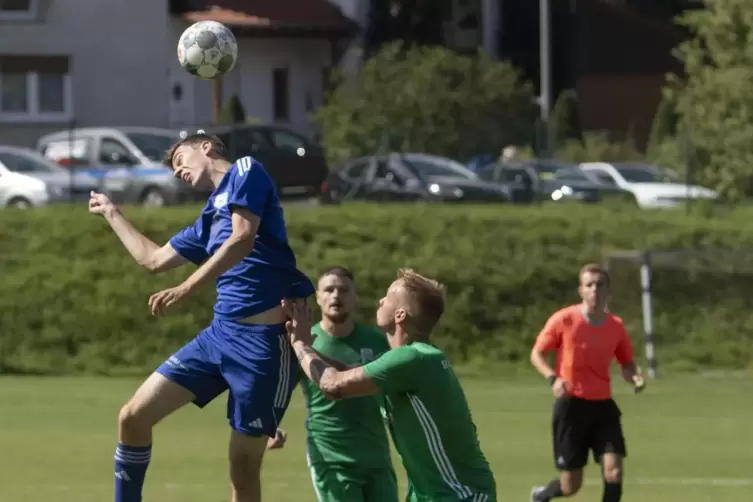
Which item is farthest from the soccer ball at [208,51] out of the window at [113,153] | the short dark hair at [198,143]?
the window at [113,153]

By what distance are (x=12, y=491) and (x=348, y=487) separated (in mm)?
3982

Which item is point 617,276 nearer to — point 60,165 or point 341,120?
point 60,165

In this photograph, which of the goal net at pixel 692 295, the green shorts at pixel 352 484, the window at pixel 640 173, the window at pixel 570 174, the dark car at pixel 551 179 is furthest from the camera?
the window at pixel 640 173

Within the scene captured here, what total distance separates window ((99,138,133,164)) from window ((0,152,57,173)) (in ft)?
3.71

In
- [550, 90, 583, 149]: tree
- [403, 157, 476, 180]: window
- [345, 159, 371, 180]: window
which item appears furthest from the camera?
[550, 90, 583, 149]: tree

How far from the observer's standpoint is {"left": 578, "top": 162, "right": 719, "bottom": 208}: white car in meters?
29.9

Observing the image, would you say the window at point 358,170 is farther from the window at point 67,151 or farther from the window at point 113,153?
the window at point 67,151

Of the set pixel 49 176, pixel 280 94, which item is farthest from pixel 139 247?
pixel 280 94

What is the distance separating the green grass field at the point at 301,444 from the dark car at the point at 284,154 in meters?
11.4

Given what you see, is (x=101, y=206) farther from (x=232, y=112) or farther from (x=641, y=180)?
(x=232, y=112)

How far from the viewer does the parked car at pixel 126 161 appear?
28625 millimetres

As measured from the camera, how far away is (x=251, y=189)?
7.71 meters

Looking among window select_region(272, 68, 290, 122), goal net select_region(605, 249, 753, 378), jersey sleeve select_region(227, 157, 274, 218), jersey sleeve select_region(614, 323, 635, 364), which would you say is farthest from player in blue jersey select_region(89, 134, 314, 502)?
window select_region(272, 68, 290, 122)

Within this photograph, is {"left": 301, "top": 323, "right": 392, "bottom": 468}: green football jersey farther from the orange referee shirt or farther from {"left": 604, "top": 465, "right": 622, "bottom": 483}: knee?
the orange referee shirt
